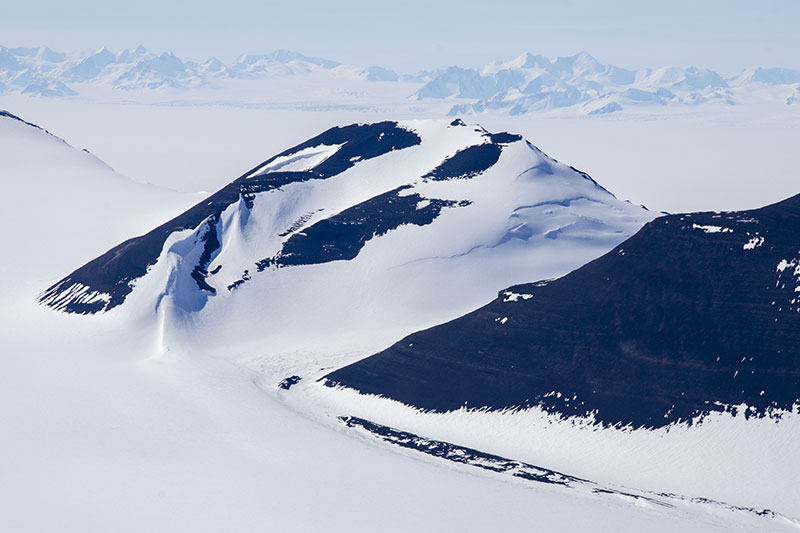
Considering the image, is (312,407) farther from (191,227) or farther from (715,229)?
(715,229)

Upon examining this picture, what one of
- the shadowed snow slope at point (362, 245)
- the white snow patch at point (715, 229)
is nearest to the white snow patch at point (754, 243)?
the white snow patch at point (715, 229)

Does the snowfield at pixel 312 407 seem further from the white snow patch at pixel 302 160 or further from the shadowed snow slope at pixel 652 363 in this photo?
the white snow patch at pixel 302 160

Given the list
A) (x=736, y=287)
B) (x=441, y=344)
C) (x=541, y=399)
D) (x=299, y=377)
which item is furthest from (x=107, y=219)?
(x=736, y=287)

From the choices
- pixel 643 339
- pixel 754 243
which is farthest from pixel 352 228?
pixel 754 243

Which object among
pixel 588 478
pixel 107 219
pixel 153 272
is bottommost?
pixel 588 478

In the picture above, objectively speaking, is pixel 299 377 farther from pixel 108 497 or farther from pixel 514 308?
pixel 108 497

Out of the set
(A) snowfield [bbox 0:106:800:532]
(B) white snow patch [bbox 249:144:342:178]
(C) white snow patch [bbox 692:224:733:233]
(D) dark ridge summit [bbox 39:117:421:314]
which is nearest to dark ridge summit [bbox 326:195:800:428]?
(C) white snow patch [bbox 692:224:733:233]
